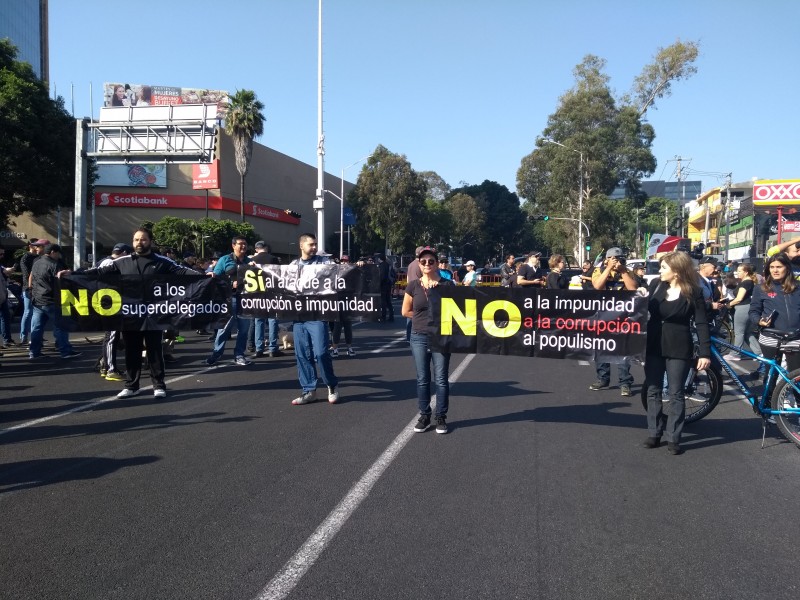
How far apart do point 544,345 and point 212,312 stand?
440cm

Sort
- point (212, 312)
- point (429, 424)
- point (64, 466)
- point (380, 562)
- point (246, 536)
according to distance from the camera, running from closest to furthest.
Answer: point (380, 562) < point (246, 536) < point (64, 466) < point (429, 424) < point (212, 312)

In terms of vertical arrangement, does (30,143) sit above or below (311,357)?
above

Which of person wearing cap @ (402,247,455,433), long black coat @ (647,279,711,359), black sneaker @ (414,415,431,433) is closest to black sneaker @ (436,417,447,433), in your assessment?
person wearing cap @ (402,247,455,433)

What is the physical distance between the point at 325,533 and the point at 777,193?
153ft

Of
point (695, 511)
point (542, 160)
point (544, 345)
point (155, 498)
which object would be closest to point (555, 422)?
point (544, 345)

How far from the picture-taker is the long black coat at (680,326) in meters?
6.05

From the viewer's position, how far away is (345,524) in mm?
4457

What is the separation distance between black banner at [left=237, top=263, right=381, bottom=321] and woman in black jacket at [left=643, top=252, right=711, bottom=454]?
3614 millimetres

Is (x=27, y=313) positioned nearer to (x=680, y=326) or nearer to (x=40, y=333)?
(x=40, y=333)

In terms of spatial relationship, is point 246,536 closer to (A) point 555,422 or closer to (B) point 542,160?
(A) point 555,422

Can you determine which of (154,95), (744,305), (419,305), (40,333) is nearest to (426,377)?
(419,305)

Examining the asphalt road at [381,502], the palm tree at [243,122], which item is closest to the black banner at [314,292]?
the asphalt road at [381,502]

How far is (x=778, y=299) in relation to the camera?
7375 millimetres

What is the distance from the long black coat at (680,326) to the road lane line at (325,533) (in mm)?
2534
